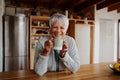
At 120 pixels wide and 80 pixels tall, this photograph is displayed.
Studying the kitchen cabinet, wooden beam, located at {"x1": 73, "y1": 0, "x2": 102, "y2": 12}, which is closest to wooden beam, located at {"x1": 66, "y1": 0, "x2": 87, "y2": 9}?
wooden beam, located at {"x1": 73, "y1": 0, "x2": 102, "y2": 12}

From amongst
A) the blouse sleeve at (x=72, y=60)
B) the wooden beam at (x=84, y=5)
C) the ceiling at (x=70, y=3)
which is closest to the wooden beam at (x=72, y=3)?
the ceiling at (x=70, y=3)

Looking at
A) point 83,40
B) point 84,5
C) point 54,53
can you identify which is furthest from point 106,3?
point 54,53

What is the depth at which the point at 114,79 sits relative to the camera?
1320 millimetres

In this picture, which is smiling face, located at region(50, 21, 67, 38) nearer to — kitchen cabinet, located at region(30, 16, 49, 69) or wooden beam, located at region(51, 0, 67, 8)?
kitchen cabinet, located at region(30, 16, 49, 69)

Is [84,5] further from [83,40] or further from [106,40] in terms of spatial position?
[106,40]

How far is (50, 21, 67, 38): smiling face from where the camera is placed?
4.27 feet

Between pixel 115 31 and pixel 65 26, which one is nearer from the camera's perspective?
pixel 65 26

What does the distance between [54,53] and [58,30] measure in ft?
0.86

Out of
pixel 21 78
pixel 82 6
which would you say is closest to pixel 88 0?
pixel 82 6

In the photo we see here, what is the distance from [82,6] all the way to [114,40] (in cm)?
185

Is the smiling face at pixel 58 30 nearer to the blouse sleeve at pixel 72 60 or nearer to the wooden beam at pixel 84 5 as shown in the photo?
the blouse sleeve at pixel 72 60

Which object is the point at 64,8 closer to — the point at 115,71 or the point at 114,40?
the point at 114,40

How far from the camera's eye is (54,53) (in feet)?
4.87

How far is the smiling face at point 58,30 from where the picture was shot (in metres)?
1.30
